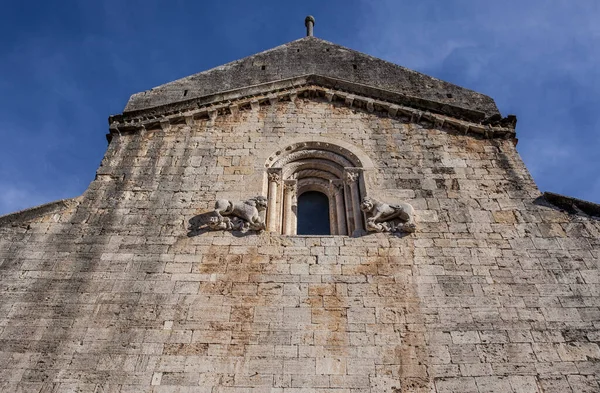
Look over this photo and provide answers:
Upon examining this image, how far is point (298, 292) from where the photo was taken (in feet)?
20.7

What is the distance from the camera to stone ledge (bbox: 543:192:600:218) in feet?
23.9

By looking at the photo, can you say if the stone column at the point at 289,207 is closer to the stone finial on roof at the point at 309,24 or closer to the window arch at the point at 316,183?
the window arch at the point at 316,183

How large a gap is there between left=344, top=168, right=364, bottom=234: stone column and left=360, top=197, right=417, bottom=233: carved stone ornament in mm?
185

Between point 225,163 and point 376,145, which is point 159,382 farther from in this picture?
point 376,145

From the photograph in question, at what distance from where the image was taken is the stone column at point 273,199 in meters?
7.49

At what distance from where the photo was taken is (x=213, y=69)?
1056cm

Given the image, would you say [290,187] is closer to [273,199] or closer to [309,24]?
[273,199]

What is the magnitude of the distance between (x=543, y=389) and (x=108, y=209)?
20.6 feet

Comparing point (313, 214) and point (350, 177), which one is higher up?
point (350, 177)

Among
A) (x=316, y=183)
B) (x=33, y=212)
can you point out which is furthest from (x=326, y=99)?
(x=33, y=212)

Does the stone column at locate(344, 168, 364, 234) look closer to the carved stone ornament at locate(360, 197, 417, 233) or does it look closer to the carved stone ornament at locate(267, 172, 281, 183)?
the carved stone ornament at locate(360, 197, 417, 233)

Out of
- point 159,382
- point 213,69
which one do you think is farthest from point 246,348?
point 213,69

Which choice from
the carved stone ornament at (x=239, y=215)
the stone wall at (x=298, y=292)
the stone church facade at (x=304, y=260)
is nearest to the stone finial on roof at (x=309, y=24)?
the stone church facade at (x=304, y=260)

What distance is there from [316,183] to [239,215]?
175cm
